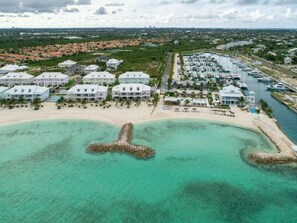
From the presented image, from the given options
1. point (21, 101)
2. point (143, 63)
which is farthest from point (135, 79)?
point (143, 63)

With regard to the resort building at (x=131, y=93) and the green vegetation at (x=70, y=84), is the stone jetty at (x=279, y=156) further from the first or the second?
the green vegetation at (x=70, y=84)

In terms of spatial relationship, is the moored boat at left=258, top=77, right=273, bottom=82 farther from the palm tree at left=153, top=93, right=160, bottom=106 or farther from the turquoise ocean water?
the turquoise ocean water

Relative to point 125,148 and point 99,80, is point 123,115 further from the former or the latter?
point 99,80

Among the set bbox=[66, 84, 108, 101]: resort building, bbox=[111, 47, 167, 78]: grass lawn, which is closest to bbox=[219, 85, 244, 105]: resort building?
bbox=[66, 84, 108, 101]: resort building

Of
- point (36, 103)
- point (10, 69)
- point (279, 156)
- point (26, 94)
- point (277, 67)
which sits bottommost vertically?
point (277, 67)

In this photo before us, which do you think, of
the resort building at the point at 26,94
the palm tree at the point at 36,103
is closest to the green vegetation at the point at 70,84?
the resort building at the point at 26,94

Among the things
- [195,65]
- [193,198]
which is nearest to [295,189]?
[193,198]

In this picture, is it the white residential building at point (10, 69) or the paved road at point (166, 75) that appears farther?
the white residential building at point (10, 69)
